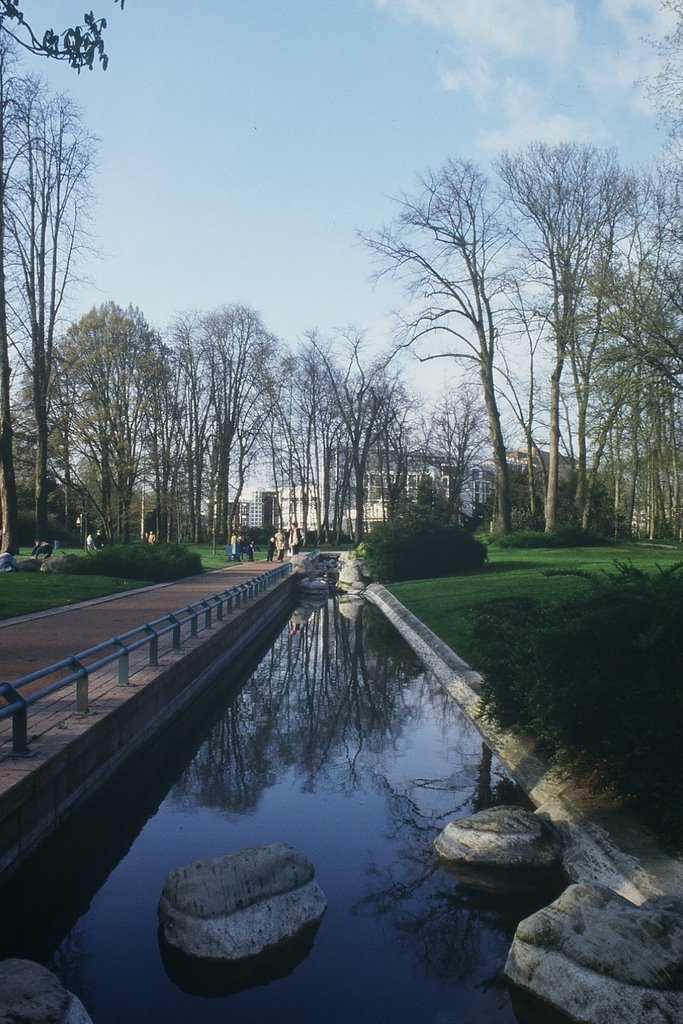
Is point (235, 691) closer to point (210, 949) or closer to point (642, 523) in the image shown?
point (210, 949)

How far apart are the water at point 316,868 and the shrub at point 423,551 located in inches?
741

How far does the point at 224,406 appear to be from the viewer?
59.3 metres

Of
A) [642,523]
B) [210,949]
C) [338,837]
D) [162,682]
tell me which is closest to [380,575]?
[162,682]

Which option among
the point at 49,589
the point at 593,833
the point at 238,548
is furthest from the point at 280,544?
the point at 593,833

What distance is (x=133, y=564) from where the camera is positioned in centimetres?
2894

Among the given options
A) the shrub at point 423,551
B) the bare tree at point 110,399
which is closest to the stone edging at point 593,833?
the shrub at point 423,551

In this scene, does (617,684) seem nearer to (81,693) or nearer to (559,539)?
(81,693)

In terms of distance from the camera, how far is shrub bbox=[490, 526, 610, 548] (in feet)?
120

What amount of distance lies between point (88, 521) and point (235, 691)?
156ft

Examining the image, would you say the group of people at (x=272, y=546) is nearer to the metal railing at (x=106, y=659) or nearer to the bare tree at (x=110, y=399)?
the bare tree at (x=110, y=399)

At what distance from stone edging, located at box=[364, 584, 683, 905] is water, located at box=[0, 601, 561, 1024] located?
13.3 inches

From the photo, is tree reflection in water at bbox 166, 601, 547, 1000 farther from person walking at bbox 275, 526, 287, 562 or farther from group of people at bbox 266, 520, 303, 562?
person walking at bbox 275, 526, 287, 562

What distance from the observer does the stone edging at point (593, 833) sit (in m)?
5.41

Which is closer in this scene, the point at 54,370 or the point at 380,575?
the point at 380,575
